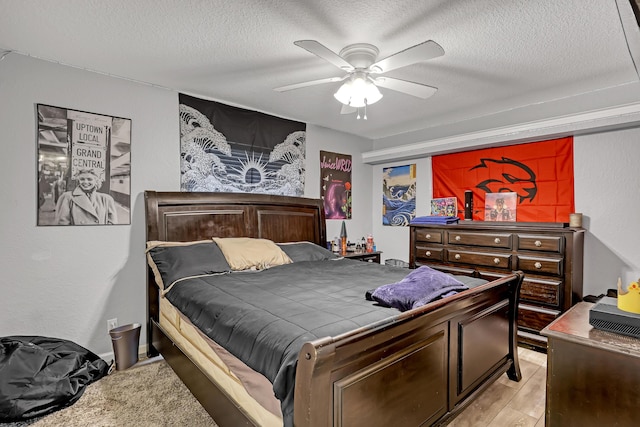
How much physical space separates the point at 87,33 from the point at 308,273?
2.28 metres

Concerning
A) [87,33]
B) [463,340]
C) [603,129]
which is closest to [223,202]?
[87,33]

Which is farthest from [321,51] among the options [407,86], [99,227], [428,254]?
[428,254]

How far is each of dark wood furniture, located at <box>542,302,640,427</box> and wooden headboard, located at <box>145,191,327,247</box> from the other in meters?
2.71

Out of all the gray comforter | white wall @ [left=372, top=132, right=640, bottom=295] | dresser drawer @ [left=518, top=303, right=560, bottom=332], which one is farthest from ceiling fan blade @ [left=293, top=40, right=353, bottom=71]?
dresser drawer @ [left=518, top=303, right=560, bottom=332]

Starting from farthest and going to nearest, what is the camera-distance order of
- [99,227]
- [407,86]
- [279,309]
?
[99,227], [407,86], [279,309]

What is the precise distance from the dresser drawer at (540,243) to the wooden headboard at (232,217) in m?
2.16

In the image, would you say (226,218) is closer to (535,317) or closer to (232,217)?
(232,217)

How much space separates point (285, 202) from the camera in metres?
3.84

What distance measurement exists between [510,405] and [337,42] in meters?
2.70

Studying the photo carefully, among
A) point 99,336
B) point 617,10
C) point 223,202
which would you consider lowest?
point 99,336

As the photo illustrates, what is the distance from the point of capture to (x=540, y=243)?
3.08 meters

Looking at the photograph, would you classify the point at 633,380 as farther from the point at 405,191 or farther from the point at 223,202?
the point at 405,191

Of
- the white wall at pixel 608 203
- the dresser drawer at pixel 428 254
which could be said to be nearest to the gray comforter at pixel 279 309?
the dresser drawer at pixel 428 254

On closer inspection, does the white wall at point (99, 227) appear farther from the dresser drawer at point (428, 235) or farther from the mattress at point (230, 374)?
the dresser drawer at point (428, 235)
